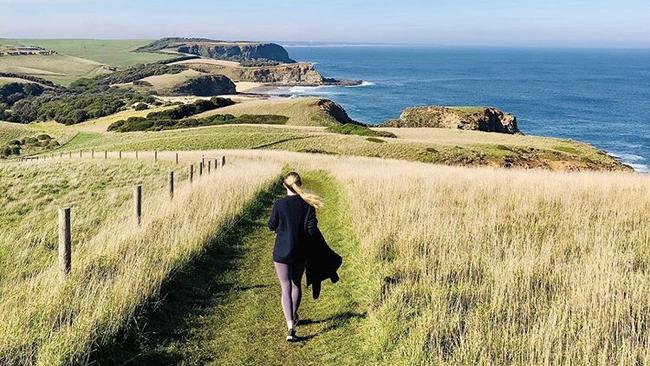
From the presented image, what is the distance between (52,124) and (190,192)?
97.6 metres

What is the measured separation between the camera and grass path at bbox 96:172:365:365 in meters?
6.76

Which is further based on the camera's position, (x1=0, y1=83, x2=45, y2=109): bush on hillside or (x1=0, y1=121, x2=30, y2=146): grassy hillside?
(x1=0, y1=83, x2=45, y2=109): bush on hillside

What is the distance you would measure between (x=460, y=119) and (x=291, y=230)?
80.6m

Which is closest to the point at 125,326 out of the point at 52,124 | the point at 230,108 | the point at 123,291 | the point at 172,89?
the point at 123,291

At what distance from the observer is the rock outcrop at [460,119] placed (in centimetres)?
8456

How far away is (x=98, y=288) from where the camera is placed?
Result: 7.75 m

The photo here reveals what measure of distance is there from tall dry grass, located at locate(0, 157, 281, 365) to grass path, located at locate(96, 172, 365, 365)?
1.06ft

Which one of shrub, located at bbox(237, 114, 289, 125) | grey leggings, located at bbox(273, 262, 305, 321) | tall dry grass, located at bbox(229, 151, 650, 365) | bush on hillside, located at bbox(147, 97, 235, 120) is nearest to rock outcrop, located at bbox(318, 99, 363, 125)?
shrub, located at bbox(237, 114, 289, 125)

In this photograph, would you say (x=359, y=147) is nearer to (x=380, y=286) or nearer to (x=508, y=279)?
(x=508, y=279)

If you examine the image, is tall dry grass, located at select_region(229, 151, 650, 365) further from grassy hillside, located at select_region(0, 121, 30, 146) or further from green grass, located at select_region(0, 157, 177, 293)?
grassy hillside, located at select_region(0, 121, 30, 146)

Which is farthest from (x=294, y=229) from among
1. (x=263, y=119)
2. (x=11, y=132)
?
(x=11, y=132)

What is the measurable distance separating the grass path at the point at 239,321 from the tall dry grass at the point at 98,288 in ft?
1.06

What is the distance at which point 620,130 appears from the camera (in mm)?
100062

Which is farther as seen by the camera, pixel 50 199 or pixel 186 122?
pixel 186 122
